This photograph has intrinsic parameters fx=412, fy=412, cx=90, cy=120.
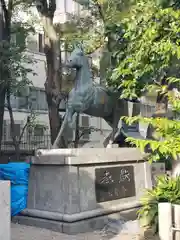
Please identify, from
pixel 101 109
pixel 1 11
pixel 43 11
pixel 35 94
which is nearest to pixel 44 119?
pixel 35 94

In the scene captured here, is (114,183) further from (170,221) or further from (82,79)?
(170,221)

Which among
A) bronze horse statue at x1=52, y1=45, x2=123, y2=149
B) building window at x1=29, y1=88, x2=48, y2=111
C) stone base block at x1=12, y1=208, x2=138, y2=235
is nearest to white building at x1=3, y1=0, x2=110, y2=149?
building window at x1=29, y1=88, x2=48, y2=111

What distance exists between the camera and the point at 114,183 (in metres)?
9.71

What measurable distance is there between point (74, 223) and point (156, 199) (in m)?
1.74

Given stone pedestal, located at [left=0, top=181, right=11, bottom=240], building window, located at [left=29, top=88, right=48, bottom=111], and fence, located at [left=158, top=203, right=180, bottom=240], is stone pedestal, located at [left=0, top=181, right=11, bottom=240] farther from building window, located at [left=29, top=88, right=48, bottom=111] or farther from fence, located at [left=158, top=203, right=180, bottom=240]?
building window, located at [left=29, top=88, right=48, bottom=111]

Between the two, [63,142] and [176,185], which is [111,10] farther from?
[176,185]

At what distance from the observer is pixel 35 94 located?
25.8 metres

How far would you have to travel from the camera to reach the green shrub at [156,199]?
796cm

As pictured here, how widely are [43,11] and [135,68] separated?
356 inches

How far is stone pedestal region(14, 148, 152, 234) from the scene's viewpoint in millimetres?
8656

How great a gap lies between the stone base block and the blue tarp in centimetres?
27

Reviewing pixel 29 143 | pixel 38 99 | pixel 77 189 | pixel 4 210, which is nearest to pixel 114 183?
pixel 77 189

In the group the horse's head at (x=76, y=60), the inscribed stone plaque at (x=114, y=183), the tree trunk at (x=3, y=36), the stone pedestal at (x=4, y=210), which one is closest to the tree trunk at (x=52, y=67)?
the tree trunk at (x=3, y=36)

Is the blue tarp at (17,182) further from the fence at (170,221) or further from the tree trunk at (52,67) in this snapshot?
the tree trunk at (52,67)
